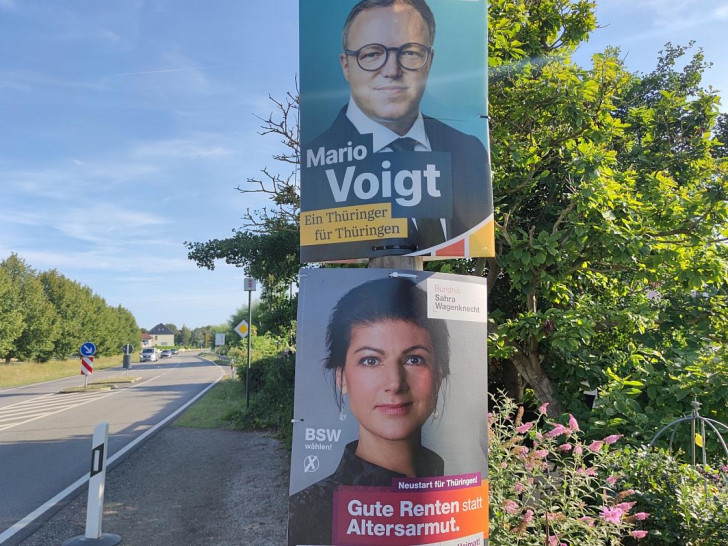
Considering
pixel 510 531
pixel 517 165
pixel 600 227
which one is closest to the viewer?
pixel 510 531

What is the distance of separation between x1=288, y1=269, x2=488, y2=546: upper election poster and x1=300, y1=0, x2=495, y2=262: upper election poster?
16.1 inches

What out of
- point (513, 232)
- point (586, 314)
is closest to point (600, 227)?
point (586, 314)

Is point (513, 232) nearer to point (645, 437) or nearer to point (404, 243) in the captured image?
point (645, 437)

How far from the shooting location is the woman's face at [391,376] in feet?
9.71

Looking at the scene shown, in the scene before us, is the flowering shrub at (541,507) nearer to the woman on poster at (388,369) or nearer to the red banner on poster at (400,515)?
the red banner on poster at (400,515)

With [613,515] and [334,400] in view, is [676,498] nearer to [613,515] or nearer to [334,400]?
[613,515]

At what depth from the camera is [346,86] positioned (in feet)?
11.7

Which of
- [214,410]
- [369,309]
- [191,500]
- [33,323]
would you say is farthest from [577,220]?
[33,323]

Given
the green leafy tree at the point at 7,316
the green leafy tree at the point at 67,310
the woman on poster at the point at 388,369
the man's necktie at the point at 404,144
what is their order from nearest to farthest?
the woman on poster at the point at 388,369 → the man's necktie at the point at 404,144 → the green leafy tree at the point at 7,316 → the green leafy tree at the point at 67,310

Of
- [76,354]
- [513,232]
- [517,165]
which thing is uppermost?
[517,165]

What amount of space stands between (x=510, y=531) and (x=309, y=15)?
11.8ft

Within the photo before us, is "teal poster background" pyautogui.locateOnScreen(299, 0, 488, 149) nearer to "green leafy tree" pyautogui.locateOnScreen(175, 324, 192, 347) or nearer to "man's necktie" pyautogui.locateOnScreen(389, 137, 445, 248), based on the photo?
"man's necktie" pyautogui.locateOnScreen(389, 137, 445, 248)

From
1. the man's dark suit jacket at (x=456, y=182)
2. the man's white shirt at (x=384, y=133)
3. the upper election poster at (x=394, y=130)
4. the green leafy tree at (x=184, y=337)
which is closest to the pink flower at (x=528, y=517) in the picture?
the upper election poster at (x=394, y=130)

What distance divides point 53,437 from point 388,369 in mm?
12923
